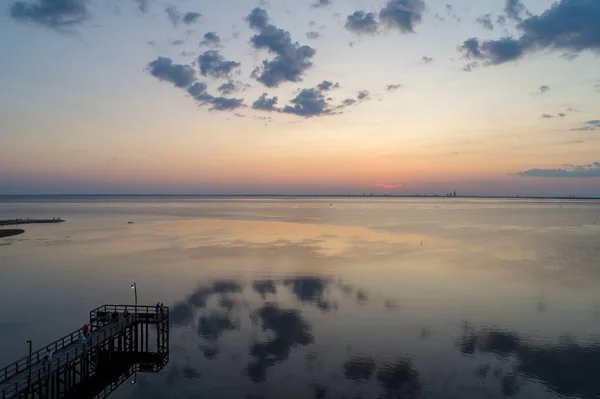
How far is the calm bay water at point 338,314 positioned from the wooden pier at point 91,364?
1345 millimetres

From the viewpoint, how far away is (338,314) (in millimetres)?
37281

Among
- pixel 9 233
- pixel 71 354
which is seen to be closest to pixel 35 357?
pixel 71 354

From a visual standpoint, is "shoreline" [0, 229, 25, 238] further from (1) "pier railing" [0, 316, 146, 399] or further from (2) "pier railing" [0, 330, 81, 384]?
(1) "pier railing" [0, 316, 146, 399]

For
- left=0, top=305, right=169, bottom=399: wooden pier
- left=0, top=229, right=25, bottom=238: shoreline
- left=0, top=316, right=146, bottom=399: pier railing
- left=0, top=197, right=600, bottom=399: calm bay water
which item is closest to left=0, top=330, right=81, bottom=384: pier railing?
left=0, top=305, right=169, bottom=399: wooden pier

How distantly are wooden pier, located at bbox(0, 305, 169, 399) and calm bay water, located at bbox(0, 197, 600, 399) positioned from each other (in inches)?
52.9

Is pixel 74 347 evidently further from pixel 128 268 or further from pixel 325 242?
pixel 325 242

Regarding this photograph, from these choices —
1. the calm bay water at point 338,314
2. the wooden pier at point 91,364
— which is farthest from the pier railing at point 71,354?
the calm bay water at point 338,314

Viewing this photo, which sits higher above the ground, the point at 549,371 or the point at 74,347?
the point at 74,347

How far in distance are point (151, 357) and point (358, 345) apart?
13.6 metres

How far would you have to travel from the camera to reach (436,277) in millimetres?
52375

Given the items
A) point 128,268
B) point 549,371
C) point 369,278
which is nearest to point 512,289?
point 369,278

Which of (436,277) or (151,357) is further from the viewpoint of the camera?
(436,277)

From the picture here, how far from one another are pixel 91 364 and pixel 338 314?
18668 millimetres

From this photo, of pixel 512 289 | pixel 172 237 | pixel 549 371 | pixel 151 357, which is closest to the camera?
pixel 549 371
